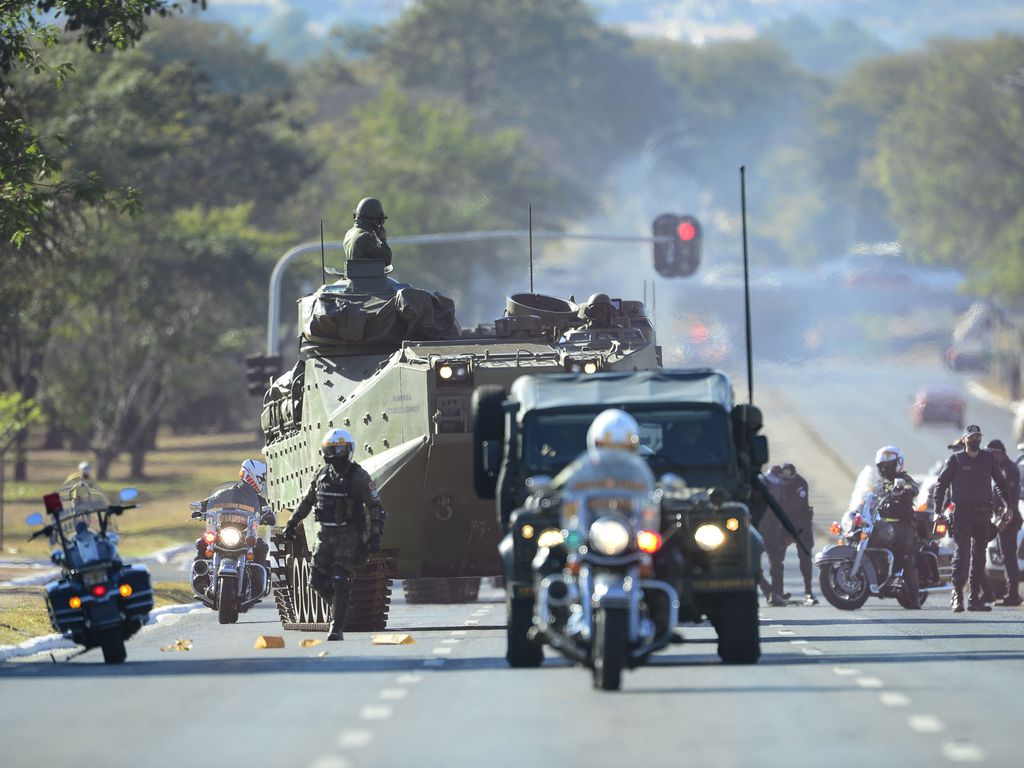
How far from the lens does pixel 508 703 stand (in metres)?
16.8

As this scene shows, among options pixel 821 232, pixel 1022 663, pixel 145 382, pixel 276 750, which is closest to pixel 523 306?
pixel 1022 663

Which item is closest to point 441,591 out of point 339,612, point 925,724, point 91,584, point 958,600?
point 958,600

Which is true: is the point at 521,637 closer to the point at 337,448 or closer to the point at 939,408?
Answer: the point at 337,448

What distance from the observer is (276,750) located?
47.4ft

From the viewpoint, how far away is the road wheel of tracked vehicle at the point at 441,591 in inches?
1286

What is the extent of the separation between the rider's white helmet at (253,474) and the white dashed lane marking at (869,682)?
1144cm

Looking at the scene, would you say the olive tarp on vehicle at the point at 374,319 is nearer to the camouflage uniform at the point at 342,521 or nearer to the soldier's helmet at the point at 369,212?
the soldier's helmet at the point at 369,212

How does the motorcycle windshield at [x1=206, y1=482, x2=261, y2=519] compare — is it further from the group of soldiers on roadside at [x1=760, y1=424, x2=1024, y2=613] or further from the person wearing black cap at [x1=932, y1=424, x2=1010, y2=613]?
the person wearing black cap at [x1=932, y1=424, x2=1010, y2=613]

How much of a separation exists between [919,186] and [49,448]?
74.2m

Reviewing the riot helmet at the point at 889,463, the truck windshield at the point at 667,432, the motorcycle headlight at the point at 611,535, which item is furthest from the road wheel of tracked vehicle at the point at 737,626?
the riot helmet at the point at 889,463

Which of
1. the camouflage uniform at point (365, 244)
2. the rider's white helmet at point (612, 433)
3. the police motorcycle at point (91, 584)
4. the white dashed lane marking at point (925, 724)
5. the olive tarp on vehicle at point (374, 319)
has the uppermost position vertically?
the camouflage uniform at point (365, 244)

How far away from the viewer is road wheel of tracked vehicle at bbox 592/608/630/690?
1678 centimetres

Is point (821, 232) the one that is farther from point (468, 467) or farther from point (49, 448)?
point (468, 467)

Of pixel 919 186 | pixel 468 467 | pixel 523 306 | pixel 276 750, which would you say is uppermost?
pixel 919 186
